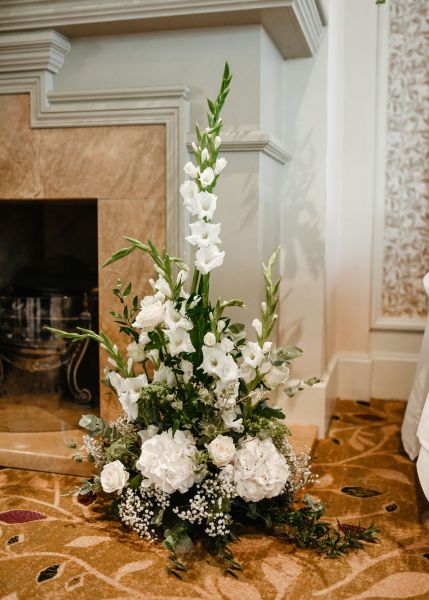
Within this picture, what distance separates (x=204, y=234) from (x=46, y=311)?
1.02 m

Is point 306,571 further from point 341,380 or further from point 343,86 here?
point 343,86

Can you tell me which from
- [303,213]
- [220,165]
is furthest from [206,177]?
Answer: [303,213]

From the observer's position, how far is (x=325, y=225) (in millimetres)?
2592

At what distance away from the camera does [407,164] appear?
10.1 ft

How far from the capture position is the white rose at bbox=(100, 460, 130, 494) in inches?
71.2

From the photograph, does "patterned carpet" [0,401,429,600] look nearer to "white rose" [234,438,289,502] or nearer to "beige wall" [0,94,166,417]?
"white rose" [234,438,289,502]

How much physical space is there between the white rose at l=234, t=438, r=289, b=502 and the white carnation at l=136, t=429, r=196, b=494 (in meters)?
0.12

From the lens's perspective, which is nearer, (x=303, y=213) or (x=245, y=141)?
(x=245, y=141)

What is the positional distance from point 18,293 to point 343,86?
1.63 metres

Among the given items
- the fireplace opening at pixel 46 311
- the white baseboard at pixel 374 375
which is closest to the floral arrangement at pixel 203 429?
the fireplace opening at pixel 46 311

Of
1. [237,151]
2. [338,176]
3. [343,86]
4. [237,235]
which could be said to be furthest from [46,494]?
[343,86]

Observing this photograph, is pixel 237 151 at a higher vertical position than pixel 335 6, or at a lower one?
lower

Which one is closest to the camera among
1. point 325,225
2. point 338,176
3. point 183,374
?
point 183,374

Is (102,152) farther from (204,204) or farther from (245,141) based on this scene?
(204,204)
